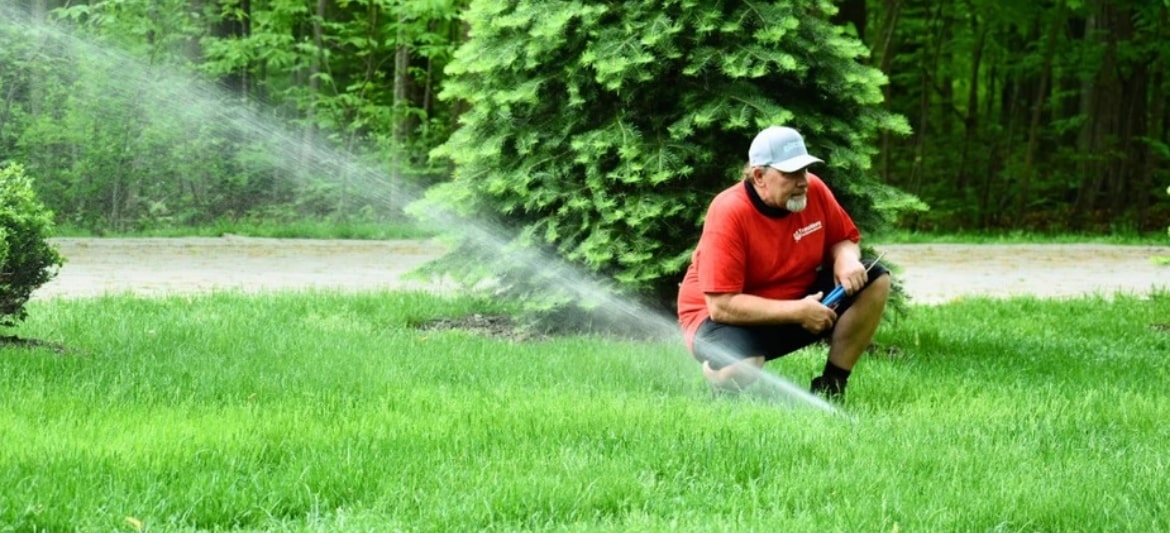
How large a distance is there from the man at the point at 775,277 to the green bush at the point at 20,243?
3506 millimetres

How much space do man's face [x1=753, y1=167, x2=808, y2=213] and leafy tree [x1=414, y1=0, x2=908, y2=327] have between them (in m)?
2.33

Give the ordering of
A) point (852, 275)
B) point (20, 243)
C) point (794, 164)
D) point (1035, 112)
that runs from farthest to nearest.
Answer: point (1035, 112) → point (20, 243) → point (852, 275) → point (794, 164)

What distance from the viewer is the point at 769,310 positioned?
6.53 meters

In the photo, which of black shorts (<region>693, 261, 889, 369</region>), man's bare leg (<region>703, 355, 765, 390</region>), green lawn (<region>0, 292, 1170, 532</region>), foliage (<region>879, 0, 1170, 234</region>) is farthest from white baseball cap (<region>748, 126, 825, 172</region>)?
foliage (<region>879, 0, 1170, 234</region>)

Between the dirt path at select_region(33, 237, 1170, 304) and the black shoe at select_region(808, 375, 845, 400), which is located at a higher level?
the black shoe at select_region(808, 375, 845, 400)

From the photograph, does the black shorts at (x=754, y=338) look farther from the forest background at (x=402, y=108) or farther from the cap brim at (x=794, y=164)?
the forest background at (x=402, y=108)

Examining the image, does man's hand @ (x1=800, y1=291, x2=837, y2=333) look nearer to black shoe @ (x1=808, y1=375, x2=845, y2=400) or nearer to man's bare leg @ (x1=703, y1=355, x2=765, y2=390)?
man's bare leg @ (x1=703, y1=355, x2=765, y2=390)

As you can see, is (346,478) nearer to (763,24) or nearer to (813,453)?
(813,453)

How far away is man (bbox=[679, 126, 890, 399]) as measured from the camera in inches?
256

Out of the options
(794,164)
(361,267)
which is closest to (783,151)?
(794,164)

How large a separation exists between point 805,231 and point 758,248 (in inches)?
11.1

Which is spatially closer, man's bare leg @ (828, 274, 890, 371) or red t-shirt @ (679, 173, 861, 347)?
red t-shirt @ (679, 173, 861, 347)

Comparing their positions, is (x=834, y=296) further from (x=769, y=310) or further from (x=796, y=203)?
(x=796, y=203)

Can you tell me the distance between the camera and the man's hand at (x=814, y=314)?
647 cm
